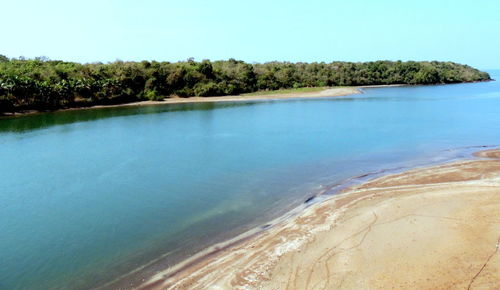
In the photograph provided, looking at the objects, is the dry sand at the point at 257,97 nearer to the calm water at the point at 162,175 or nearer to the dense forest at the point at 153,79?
the dense forest at the point at 153,79

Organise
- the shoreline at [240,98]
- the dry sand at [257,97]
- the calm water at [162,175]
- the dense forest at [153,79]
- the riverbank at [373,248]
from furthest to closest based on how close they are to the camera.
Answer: the dry sand at [257,97] → the shoreline at [240,98] → the dense forest at [153,79] → the calm water at [162,175] → the riverbank at [373,248]

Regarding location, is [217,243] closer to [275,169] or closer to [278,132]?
[275,169]

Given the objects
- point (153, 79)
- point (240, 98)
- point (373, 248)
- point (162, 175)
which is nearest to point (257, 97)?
point (240, 98)

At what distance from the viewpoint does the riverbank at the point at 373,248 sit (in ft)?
30.8

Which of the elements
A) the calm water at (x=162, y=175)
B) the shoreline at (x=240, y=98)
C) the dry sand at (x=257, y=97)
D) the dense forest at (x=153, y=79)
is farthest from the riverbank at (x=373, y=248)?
the dry sand at (x=257, y=97)

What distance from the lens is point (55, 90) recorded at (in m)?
53.8

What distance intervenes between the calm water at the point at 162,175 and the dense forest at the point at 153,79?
12.6 metres

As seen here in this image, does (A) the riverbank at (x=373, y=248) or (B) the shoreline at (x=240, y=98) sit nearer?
(A) the riverbank at (x=373, y=248)

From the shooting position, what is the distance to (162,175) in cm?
2059

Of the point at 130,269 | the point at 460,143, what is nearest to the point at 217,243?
the point at 130,269

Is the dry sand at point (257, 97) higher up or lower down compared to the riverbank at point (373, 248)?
higher up

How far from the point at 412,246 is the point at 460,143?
19.3 m

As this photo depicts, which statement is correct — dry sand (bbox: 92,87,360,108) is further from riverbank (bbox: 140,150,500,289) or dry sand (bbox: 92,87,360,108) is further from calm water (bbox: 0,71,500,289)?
riverbank (bbox: 140,150,500,289)

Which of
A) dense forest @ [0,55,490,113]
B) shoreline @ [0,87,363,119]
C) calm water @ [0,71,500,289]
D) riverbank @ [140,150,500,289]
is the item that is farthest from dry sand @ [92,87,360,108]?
riverbank @ [140,150,500,289]
